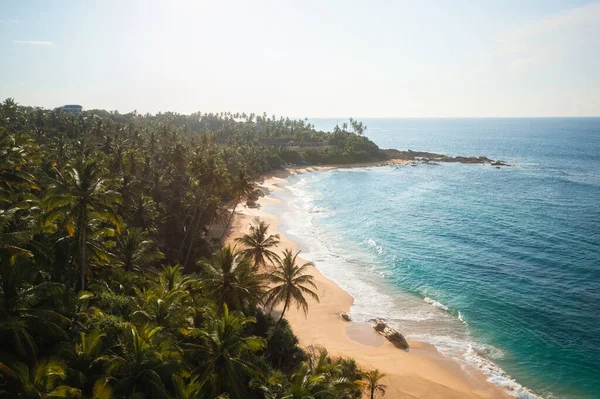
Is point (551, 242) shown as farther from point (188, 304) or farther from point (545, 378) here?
point (188, 304)

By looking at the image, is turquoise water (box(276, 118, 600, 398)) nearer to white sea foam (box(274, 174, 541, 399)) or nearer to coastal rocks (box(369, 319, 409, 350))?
white sea foam (box(274, 174, 541, 399))

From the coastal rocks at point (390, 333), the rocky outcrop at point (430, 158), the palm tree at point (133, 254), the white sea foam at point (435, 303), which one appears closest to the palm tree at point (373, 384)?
the coastal rocks at point (390, 333)

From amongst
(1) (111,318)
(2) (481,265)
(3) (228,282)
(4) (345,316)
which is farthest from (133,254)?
(2) (481,265)

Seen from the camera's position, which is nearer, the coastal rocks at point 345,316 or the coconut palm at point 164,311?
the coconut palm at point 164,311

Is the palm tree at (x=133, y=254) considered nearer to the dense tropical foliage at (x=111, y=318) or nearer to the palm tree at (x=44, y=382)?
the dense tropical foliage at (x=111, y=318)

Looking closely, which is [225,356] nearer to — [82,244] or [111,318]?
[111,318]

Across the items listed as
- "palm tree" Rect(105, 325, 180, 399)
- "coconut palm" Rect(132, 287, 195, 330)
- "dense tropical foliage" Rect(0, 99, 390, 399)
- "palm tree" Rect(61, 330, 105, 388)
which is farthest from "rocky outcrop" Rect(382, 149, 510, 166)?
"palm tree" Rect(61, 330, 105, 388)
